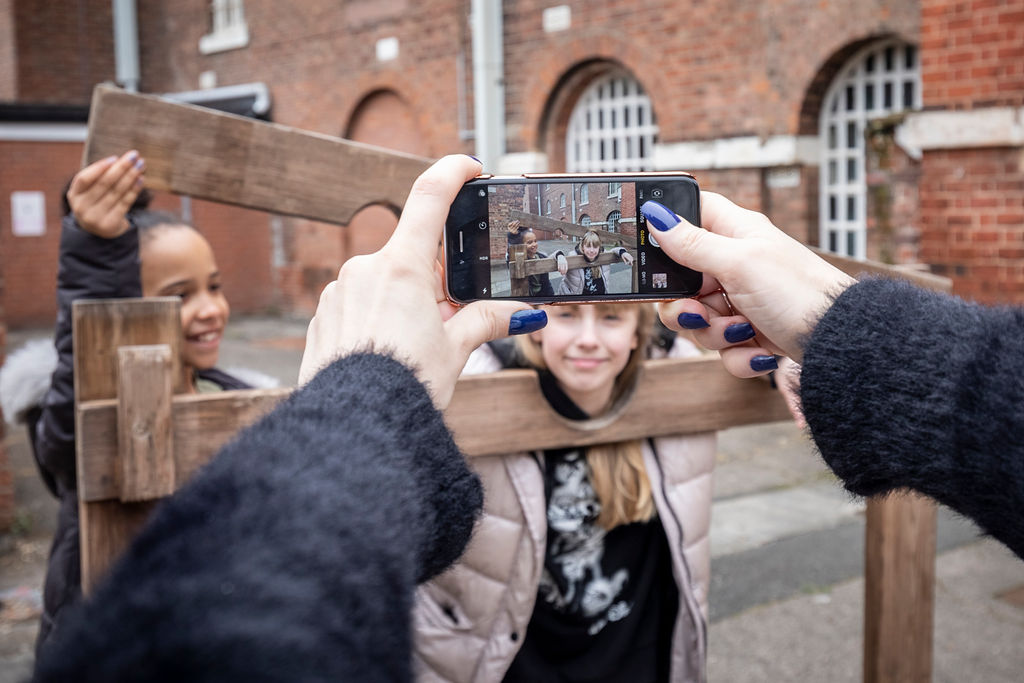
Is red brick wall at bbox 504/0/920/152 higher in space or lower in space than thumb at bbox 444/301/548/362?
higher

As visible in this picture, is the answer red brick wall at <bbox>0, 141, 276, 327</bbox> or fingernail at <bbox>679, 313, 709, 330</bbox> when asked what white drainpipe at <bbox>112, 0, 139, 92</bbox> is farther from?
fingernail at <bbox>679, 313, 709, 330</bbox>

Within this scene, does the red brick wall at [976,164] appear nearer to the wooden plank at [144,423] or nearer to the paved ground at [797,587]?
the paved ground at [797,587]

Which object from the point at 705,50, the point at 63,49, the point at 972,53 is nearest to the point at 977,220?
the point at 972,53

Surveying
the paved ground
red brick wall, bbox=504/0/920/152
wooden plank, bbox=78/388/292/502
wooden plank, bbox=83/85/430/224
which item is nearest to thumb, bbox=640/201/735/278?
wooden plank, bbox=83/85/430/224

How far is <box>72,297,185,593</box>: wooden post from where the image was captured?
73.9 inches

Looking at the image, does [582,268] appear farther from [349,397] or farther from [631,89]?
[631,89]

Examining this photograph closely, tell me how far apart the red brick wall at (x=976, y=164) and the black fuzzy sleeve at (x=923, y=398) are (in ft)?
19.1

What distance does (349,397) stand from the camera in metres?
0.96

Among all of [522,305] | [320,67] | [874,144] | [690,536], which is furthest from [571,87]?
[522,305]

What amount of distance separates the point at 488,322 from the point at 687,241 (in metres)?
0.32

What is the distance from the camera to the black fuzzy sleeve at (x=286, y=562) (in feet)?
2.12

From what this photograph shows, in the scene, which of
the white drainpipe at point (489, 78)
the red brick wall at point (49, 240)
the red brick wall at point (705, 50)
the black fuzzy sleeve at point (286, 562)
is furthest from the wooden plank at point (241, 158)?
the red brick wall at point (49, 240)

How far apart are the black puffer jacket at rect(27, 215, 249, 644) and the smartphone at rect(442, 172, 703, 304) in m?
1.15

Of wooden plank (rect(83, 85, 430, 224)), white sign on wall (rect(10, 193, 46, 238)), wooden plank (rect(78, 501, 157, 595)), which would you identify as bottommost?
wooden plank (rect(78, 501, 157, 595))
